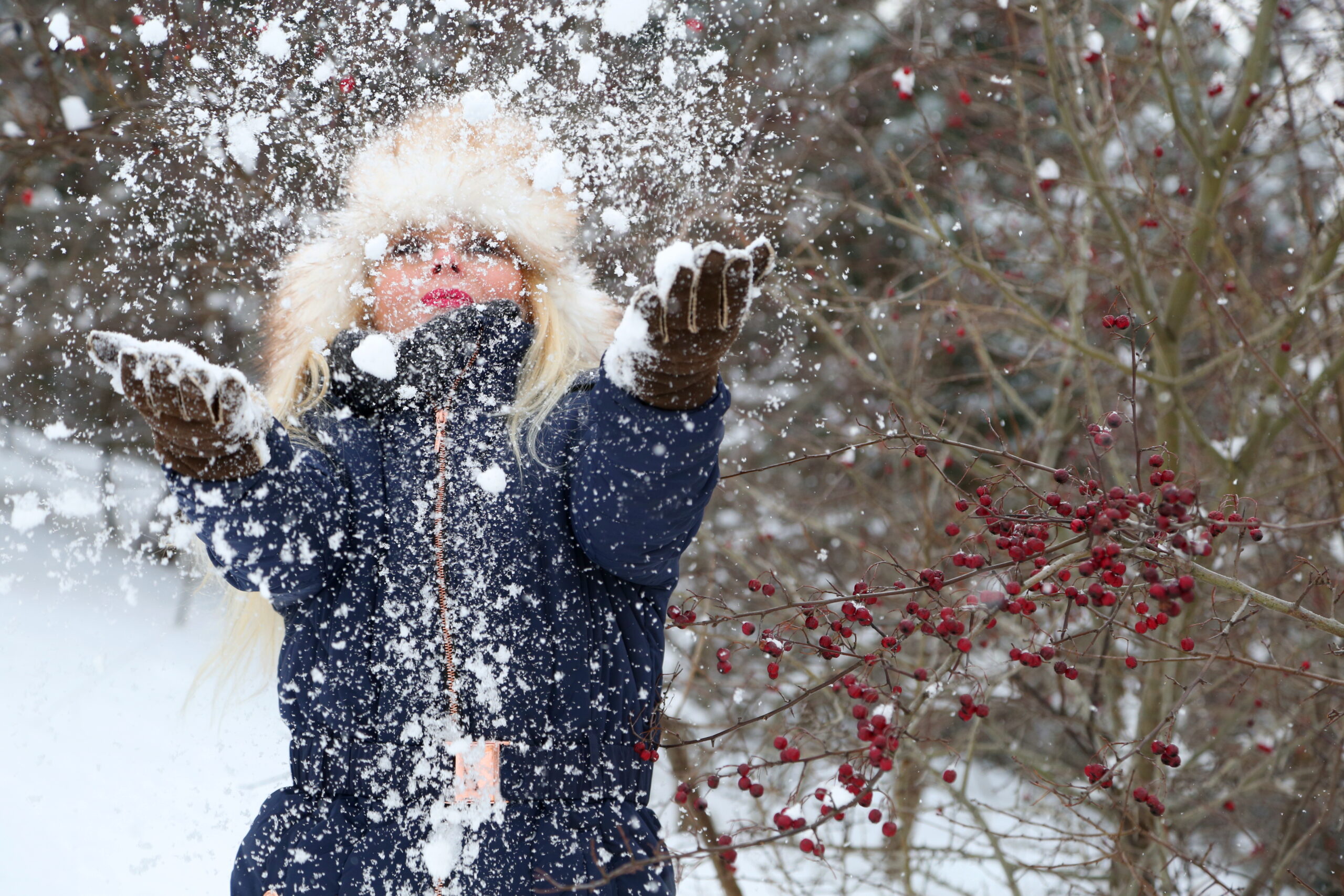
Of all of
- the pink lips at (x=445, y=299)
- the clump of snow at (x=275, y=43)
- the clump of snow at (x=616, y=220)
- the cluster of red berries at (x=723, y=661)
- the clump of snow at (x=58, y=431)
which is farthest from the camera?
the clump of snow at (x=58, y=431)

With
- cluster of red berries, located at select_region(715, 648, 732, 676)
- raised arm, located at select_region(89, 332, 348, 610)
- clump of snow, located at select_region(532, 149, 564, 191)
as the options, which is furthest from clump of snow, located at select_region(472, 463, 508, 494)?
clump of snow, located at select_region(532, 149, 564, 191)

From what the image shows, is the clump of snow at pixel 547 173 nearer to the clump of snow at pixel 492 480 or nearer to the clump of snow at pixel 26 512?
the clump of snow at pixel 492 480

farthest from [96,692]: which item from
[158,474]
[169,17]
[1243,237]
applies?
[1243,237]

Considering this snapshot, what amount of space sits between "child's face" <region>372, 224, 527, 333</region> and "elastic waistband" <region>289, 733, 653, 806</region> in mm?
706

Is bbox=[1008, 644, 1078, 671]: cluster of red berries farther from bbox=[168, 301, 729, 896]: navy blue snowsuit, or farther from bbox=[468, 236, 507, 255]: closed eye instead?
bbox=[468, 236, 507, 255]: closed eye

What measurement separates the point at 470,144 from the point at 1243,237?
277 cm

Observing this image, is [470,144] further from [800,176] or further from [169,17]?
[800,176]

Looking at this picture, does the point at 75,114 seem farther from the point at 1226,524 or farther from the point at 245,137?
the point at 1226,524

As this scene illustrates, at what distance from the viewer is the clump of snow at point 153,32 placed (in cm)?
251

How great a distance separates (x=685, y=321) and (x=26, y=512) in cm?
414

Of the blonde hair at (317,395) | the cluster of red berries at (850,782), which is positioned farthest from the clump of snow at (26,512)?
the cluster of red berries at (850,782)

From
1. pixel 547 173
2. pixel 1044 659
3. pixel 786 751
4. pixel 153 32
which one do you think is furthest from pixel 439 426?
pixel 153 32

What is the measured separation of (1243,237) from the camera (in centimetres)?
335

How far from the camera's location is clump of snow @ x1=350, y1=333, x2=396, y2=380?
153 cm
